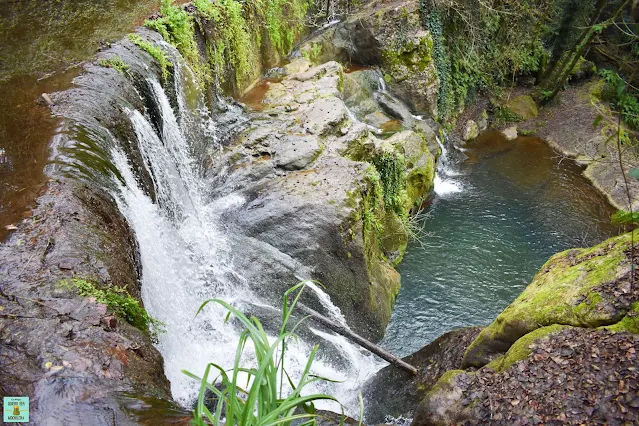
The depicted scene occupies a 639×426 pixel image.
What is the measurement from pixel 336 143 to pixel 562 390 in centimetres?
577

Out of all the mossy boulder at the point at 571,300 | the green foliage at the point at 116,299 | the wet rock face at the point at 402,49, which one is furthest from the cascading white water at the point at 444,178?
the green foliage at the point at 116,299

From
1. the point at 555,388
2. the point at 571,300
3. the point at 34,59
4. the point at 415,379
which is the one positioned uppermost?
the point at 34,59

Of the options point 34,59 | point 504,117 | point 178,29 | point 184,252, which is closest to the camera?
point 184,252

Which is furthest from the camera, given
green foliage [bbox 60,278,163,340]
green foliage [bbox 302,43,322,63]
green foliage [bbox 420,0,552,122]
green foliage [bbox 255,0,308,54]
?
green foliage [bbox 420,0,552,122]

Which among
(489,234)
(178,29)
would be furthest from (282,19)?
(489,234)

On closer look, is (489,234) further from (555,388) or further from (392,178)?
(555,388)

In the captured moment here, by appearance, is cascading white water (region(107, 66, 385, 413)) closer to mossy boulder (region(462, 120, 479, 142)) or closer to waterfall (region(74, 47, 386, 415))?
waterfall (region(74, 47, 386, 415))

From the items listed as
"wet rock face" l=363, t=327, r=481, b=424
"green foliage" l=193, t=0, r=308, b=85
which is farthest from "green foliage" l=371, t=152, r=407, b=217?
"wet rock face" l=363, t=327, r=481, b=424

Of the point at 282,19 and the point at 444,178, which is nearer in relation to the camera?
the point at 282,19

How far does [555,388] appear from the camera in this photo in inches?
133

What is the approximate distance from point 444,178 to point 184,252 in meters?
8.30

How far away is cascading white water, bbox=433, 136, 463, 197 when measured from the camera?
38.5ft

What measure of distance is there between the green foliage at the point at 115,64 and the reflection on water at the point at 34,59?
0.44 m

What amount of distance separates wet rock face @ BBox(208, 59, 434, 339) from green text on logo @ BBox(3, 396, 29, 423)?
12.6 ft
